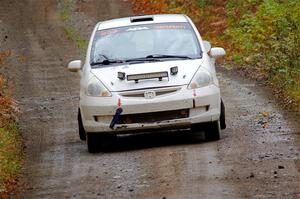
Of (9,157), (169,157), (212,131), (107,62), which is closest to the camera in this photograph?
(169,157)

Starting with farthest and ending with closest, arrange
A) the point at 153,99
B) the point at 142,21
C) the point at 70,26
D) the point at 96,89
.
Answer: the point at 70,26 < the point at 142,21 < the point at 96,89 < the point at 153,99

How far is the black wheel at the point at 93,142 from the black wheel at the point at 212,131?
1476 millimetres

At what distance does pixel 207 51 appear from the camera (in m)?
13.9

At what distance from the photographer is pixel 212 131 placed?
1288cm

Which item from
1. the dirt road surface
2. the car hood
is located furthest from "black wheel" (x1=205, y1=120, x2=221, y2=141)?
the car hood

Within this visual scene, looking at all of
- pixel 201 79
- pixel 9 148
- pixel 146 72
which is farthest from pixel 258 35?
pixel 9 148

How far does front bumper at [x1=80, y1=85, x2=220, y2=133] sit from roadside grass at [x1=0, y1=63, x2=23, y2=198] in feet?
3.67

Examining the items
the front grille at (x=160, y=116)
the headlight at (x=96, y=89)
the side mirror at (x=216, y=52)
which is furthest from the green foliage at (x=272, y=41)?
the headlight at (x=96, y=89)

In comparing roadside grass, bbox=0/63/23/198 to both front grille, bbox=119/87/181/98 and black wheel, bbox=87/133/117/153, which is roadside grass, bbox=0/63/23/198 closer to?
black wheel, bbox=87/133/117/153

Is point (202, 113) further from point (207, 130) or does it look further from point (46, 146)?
point (46, 146)

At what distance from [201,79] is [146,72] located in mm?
737

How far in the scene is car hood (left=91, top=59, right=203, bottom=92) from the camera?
41.1 ft

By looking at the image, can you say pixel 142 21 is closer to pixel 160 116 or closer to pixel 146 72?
pixel 146 72

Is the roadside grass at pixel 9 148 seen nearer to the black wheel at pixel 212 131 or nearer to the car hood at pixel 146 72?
the car hood at pixel 146 72
